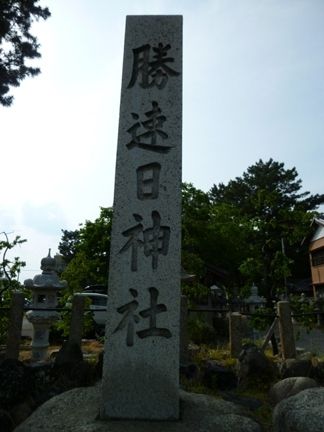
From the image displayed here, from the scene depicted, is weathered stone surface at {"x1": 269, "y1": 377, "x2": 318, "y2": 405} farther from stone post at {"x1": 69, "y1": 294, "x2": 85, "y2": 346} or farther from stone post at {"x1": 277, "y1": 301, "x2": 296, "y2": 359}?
stone post at {"x1": 69, "y1": 294, "x2": 85, "y2": 346}

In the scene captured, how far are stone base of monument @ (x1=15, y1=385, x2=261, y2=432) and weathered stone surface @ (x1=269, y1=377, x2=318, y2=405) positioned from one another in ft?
6.31

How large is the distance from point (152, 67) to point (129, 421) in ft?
13.2

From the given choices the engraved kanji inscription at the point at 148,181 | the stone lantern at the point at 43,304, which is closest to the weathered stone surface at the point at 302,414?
the engraved kanji inscription at the point at 148,181

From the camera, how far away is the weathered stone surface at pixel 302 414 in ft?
11.0

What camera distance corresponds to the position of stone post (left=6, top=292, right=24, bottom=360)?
718 centimetres

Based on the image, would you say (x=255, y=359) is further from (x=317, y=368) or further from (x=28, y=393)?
(x=28, y=393)

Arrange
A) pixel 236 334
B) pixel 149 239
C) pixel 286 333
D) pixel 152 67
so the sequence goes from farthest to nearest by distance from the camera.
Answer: pixel 236 334 < pixel 286 333 < pixel 152 67 < pixel 149 239

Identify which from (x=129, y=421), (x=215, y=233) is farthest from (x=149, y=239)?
(x=215, y=233)

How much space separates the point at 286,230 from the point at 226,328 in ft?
25.6

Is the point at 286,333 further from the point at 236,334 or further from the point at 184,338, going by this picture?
the point at 184,338

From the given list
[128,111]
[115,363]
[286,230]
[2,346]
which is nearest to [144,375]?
[115,363]

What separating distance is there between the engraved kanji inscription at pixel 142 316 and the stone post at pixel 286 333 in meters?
4.97

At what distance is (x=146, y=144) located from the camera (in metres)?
4.48

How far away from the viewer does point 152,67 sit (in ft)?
15.6
